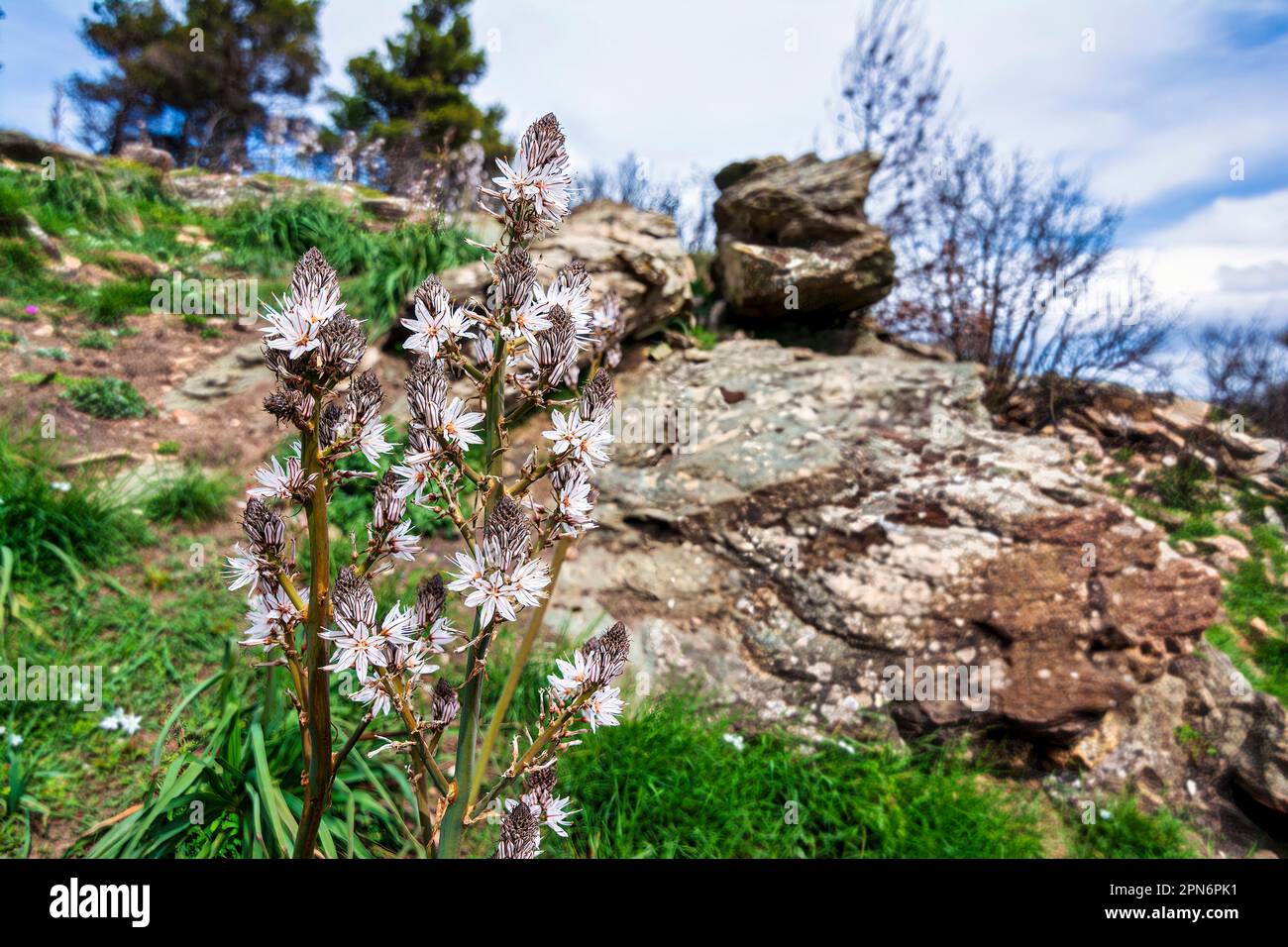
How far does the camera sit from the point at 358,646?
3.65 feet

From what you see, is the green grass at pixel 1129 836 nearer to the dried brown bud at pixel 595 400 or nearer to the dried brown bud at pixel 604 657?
the dried brown bud at pixel 604 657

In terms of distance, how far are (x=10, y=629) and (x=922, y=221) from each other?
10.0 meters

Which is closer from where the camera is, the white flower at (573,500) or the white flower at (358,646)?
the white flower at (358,646)

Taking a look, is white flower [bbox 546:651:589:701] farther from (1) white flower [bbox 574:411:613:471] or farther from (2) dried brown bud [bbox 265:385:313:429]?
(2) dried brown bud [bbox 265:385:313:429]

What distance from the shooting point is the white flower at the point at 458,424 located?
122 centimetres

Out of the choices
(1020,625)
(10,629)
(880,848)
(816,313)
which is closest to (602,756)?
(880,848)

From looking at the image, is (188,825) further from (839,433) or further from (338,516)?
(839,433)

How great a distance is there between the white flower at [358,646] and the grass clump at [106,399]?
17.6ft

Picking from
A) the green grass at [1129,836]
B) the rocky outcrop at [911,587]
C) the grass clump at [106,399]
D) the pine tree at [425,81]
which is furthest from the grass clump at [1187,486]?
the pine tree at [425,81]

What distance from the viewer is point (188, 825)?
2.17 meters

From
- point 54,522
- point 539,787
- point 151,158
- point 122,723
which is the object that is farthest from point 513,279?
point 151,158

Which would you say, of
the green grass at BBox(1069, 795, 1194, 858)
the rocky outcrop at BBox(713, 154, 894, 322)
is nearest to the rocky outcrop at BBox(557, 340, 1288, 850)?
the green grass at BBox(1069, 795, 1194, 858)

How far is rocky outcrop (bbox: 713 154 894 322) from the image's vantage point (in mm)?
7141
